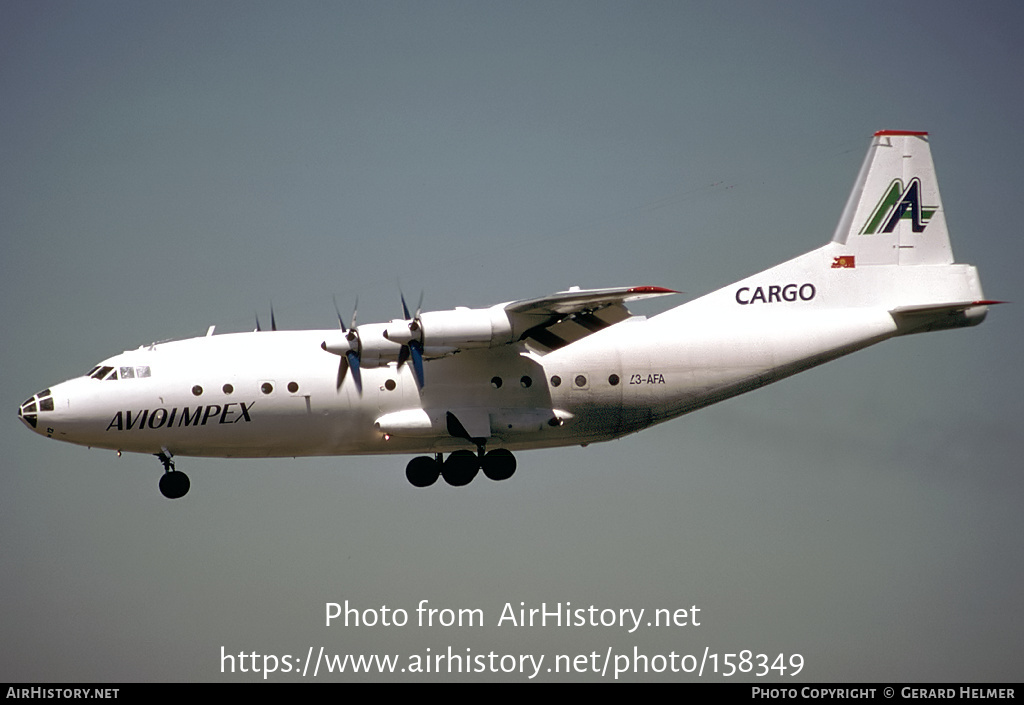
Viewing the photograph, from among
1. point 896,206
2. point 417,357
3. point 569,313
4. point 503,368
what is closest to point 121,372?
point 417,357

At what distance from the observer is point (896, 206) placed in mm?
37688

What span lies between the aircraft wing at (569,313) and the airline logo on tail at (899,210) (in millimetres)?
6830

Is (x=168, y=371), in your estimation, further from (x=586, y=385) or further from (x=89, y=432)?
(x=586, y=385)

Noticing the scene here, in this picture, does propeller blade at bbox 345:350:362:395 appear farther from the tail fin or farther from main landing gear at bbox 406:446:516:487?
the tail fin

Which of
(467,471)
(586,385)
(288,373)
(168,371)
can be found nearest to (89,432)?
(168,371)

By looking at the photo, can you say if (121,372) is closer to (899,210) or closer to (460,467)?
(460,467)

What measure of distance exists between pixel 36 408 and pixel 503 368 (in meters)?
9.43

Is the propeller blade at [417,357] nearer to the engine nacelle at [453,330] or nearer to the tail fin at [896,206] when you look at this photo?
the engine nacelle at [453,330]

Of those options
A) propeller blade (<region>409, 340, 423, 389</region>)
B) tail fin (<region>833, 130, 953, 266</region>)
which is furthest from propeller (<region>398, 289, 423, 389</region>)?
tail fin (<region>833, 130, 953, 266</region>)

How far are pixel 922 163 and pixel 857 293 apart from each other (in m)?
3.32

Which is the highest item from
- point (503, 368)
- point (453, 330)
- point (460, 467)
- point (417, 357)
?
point (453, 330)

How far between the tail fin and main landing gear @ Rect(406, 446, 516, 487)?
29.5 ft

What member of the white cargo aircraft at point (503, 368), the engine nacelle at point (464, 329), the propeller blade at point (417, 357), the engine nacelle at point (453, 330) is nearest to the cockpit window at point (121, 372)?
the white cargo aircraft at point (503, 368)

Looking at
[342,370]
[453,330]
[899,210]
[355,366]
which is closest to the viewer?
[453,330]
